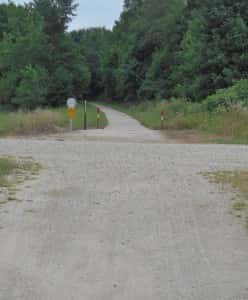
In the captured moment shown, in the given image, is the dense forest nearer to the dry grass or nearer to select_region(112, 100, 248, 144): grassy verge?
select_region(112, 100, 248, 144): grassy verge

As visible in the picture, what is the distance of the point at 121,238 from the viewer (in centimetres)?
522

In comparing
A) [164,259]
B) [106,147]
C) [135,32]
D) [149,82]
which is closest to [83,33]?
[135,32]

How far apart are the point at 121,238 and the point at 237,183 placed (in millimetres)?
3546

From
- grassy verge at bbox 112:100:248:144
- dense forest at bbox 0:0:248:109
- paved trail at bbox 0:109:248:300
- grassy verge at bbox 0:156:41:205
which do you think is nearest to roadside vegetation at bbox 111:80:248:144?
grassy verge at bbox 112:100:248:144

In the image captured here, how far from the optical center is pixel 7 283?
13.2 feet

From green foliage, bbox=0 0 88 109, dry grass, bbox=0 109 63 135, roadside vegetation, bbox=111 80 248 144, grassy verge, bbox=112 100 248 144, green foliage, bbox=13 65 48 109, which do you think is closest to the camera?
grassy verge, bbox=112 100 248 144

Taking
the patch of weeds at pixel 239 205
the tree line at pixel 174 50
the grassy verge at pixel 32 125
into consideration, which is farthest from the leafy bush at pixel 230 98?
the patch of weeds at pixel 239 205

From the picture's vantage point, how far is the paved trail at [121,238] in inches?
157

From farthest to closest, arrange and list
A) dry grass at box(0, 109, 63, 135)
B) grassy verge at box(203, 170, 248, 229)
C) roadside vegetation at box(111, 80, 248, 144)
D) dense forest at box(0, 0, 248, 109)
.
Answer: dense forest at box(0, 0, 248, 109), dry grass at box(0, 109, 63, 135), roadside vegetation at box(111, 80, 248, 144), grassy verge at box(203, 170, 248, 229)

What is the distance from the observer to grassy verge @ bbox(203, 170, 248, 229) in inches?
254

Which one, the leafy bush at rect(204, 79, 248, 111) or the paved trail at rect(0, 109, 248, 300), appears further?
the leafy bush at rect(204, 79, 248, 111)

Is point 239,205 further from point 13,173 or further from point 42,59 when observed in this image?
point 42,59

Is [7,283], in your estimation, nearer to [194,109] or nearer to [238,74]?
[194,109]

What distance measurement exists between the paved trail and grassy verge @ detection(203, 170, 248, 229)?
18 cm
